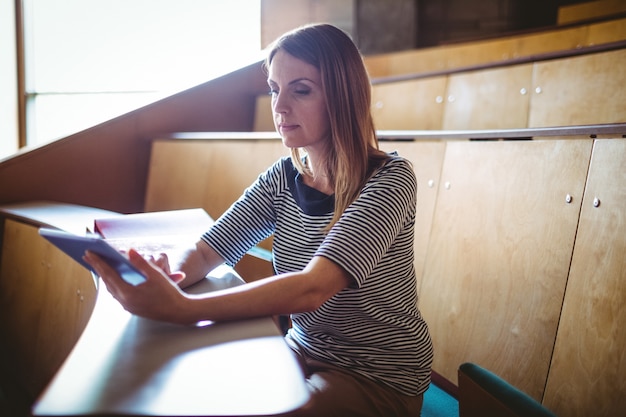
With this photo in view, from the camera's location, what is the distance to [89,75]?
11.1ft

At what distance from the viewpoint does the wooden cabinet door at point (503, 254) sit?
1.30 metres

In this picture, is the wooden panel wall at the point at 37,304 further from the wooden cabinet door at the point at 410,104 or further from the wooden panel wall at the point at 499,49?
the wooden panel wall at the point at 499,49

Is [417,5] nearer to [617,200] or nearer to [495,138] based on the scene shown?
[495,138]

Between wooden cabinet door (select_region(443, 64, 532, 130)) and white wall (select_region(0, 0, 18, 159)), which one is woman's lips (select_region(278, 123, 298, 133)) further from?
white wall (select_region(0, 0, 18, 159))

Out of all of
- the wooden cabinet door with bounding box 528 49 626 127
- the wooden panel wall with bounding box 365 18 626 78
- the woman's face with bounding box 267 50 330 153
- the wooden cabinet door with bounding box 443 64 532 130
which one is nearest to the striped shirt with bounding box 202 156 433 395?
the woman's face with bounding box 267 50 330 153

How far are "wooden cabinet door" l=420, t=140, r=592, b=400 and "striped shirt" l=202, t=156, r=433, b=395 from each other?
0.43 m

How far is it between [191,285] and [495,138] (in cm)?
96

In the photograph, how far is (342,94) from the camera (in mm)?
1052

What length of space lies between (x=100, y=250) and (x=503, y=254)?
3.45ft

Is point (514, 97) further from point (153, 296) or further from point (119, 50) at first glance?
point (119, 50)

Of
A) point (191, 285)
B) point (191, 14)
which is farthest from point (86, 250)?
point (191, 14)

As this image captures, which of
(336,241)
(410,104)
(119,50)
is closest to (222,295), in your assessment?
(336,241)

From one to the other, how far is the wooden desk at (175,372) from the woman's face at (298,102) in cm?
42

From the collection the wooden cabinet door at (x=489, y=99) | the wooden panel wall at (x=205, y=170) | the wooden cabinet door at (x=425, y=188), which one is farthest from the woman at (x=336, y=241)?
the wooden cabinet door at (x=489, y=99)
